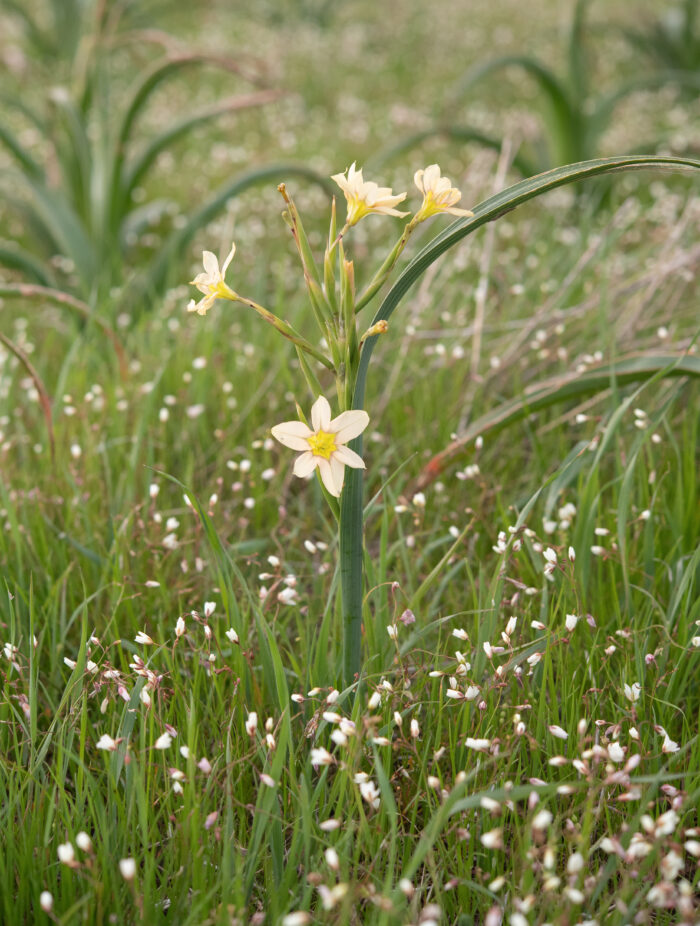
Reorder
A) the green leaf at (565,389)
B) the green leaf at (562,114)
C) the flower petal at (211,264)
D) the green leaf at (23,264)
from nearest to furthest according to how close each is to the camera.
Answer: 1. the flower petal at (211,264)
2. the green leaf at (565,389)
3. the green leaf at (23,264)
4. the green leaf at (562,114)

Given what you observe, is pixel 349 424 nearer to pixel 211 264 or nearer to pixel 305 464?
pixel 305 464

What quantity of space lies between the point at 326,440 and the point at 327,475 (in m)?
0.05

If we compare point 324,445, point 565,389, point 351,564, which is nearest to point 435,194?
point 324,445

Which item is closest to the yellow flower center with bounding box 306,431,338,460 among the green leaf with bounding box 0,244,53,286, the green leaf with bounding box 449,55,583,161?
the green leaf with bounding box 0,244,53,286

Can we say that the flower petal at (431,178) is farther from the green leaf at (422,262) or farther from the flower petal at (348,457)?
the flower petal at (348,457)

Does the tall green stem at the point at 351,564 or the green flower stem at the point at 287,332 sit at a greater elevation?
the green flower stem at the point at 287,332

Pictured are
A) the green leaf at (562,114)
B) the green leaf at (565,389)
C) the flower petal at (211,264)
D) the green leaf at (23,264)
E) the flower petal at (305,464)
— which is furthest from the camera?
the green leaf at (562,114)

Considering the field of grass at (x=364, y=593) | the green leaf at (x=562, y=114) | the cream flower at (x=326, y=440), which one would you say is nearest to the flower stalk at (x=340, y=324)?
the cream flower at (x=326, y=440)

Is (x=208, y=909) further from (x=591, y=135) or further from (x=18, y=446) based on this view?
(x=591, y=135)

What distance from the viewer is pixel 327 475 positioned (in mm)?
1096

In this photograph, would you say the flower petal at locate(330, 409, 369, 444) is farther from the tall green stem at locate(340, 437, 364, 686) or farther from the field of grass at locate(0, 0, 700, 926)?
the field of grass at locate(0, 0, 700, 926)

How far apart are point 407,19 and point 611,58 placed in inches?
110

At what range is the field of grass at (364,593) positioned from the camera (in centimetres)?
113

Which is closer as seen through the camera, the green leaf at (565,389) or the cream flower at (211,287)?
the cream flower at (211,287)
